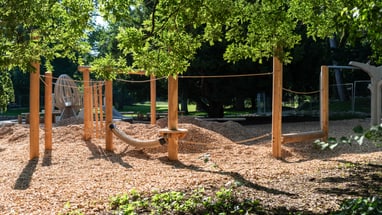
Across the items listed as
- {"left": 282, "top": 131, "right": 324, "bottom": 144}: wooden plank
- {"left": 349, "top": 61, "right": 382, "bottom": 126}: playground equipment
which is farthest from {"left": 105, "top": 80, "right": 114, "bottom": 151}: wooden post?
{"left": 349, "top": 61, "right": 382, "bottom": 126}: playground equipment

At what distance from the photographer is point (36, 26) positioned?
4297 mm

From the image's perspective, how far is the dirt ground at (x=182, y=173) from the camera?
512cm

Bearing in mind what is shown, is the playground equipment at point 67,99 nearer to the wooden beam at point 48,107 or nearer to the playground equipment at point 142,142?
the wooden beam at point 48,107

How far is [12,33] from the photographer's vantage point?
11.9ft

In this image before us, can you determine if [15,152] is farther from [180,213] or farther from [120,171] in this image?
[180,213]

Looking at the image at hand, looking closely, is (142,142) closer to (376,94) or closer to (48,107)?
(48,107)

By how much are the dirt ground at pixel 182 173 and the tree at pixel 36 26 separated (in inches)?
67.0

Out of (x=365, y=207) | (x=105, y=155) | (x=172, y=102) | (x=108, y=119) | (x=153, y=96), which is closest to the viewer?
(x=365, y=207)

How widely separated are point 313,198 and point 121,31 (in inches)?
116

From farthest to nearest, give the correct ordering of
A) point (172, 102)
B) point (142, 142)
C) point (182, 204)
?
1. point (142, 142)
2. point (172, 102)
3. point (182, 204)

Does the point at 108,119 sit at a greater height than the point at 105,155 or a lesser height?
greater

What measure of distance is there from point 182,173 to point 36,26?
3471 millimetres

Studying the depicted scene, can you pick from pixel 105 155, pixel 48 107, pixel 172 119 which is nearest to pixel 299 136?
pixel 172 119

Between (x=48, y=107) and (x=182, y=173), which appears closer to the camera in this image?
(x=182, y=173)
